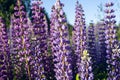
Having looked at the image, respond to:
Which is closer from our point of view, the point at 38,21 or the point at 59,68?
the point at 59,68

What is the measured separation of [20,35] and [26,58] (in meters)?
0.81

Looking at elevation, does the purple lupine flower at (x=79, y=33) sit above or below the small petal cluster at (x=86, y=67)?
above

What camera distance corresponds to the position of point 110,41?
14.4m

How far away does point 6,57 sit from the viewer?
45.7 feet

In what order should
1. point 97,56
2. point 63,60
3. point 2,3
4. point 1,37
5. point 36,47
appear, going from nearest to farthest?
point 63,60
point 36,47
point 1,37
point 97,56
point 2,3

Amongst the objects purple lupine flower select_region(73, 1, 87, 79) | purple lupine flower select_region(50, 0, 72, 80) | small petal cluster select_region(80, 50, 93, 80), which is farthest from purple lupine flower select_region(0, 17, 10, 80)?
small petal cluster select_region(80, 50, 93, 80)

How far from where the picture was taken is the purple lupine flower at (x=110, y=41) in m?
13.1

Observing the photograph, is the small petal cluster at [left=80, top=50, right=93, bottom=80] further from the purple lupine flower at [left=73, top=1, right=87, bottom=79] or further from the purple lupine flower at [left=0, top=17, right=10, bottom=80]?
the purple lupine flower at [left=0, top=17, right=10, bottom=80]

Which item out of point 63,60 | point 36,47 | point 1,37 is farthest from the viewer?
point 1,37

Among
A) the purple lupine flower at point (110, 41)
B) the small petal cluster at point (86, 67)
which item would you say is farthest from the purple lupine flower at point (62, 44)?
the purple lupine flower at point (110, 41)

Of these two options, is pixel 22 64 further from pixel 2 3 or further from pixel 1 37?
pixel 2 3

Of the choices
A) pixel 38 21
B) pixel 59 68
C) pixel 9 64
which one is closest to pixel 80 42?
pixel 38 21

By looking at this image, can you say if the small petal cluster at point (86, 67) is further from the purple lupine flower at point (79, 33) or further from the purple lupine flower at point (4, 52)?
the purple lupine flower at point (4, 52)

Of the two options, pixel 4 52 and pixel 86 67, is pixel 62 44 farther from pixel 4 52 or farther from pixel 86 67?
pixel 4 52
